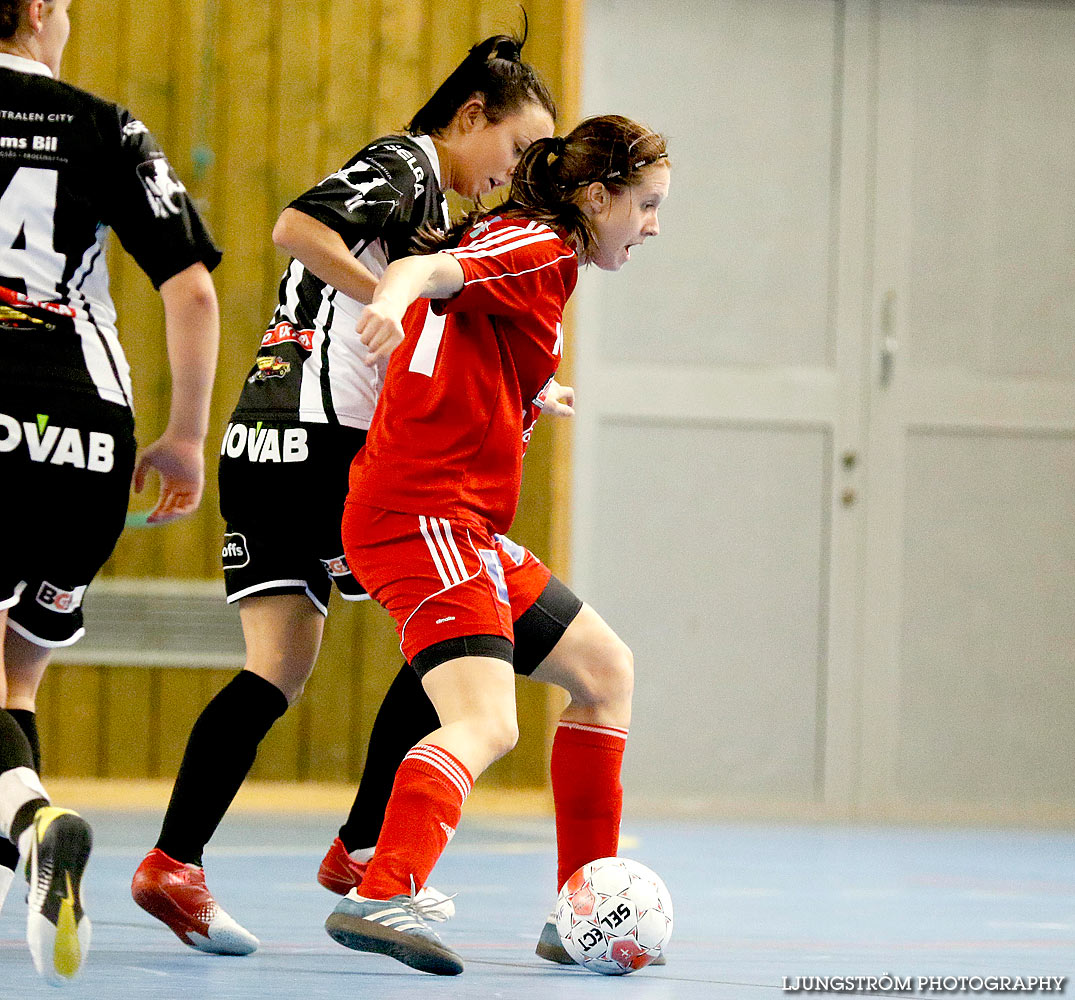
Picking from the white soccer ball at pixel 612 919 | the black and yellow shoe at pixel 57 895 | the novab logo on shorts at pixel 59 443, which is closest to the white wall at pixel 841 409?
the white soccer ball at pixel 612 919

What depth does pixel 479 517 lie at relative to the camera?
2.07m

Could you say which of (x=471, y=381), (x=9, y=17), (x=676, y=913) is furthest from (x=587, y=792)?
(x=9, y=17)

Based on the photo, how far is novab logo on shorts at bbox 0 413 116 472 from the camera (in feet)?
6.21

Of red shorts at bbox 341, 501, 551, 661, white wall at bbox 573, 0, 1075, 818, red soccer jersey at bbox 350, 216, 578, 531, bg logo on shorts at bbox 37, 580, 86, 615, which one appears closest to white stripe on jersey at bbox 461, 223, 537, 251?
red soccer jersey at bbox 350, 216, 578, 531

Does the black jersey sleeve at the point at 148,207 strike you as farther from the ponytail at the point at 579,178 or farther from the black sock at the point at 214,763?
the black sock at the point at 214,763

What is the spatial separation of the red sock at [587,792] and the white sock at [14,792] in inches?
29.1

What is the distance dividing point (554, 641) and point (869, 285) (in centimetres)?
324

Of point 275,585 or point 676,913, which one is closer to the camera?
point 275,585

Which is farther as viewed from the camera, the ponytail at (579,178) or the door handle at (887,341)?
the door handle at (887,341)

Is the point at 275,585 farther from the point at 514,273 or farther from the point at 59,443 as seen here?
the point at 514,273

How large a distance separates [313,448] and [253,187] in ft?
8.61

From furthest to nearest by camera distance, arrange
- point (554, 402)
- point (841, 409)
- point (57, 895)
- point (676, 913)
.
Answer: point (841, 409), point (676, 913), point (554, 402), point (57, 895)

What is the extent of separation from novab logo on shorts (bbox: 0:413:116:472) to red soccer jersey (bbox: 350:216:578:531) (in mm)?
Answer: 331

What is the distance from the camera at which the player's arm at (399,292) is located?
1.76 metres
